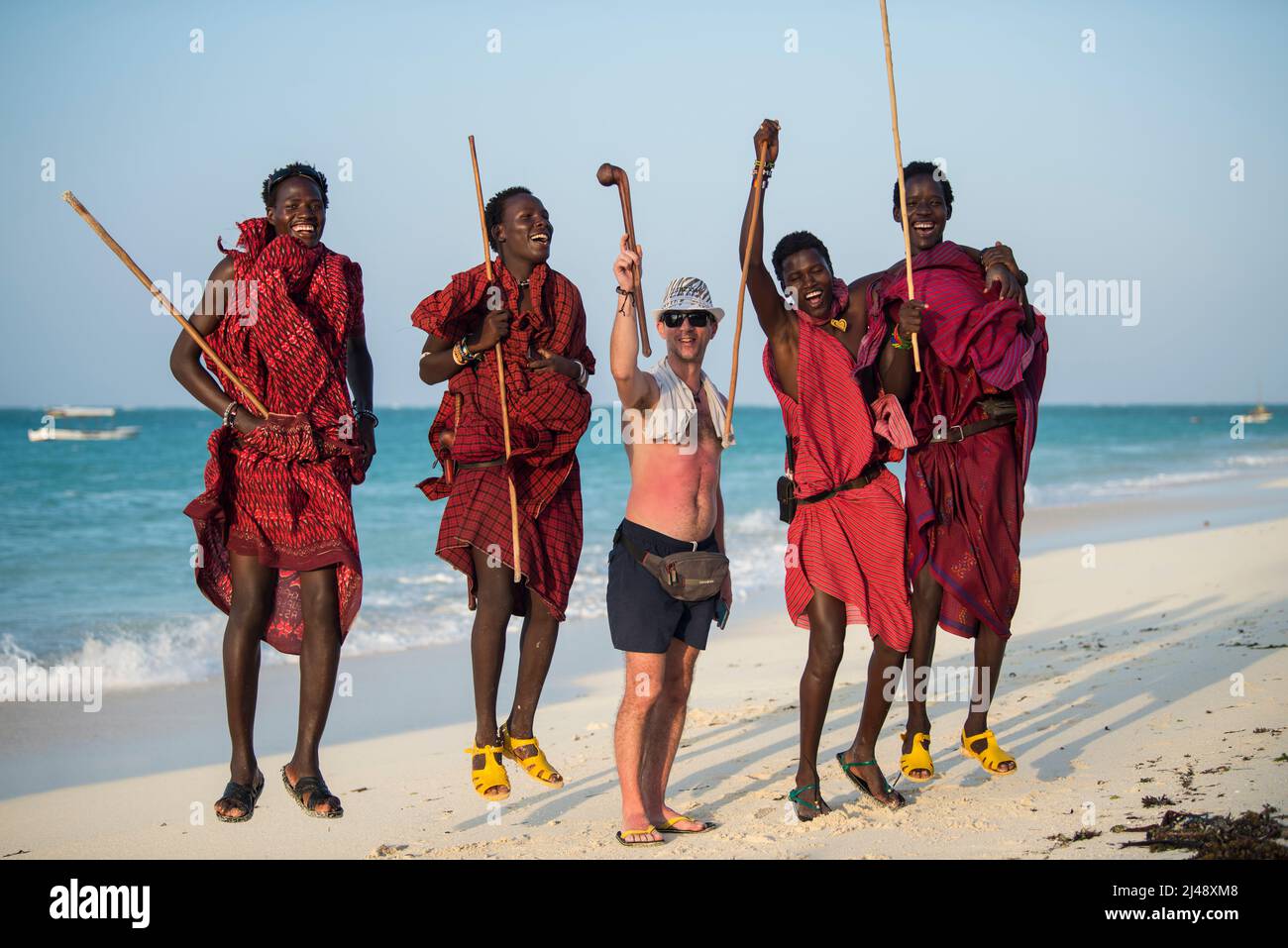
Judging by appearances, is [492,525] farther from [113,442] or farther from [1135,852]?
[113,442]

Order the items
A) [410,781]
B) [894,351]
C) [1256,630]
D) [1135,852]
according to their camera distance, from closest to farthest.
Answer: [1135,852] < [894,351] < [410,781] < [1256,630]

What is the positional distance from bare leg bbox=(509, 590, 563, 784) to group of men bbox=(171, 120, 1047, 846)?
0.01m

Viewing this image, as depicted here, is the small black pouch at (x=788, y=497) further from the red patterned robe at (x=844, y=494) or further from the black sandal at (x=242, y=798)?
the black sandal at (x=242, y=798)

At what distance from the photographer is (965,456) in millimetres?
5617

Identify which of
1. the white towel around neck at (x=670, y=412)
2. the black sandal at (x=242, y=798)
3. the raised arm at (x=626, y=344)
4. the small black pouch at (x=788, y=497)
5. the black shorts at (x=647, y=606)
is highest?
the raised arm at (x=626, y=344)

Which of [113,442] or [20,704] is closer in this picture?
[20,704]

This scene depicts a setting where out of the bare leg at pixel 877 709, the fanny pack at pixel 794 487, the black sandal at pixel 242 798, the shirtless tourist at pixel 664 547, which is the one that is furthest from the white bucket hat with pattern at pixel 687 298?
the black sandal at pixel 242 798

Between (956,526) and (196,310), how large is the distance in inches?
125

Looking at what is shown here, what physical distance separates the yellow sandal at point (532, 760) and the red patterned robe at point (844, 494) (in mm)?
1197

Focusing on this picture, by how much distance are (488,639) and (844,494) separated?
61.6 inches

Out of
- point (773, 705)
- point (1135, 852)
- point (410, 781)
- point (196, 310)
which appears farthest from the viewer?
point (773, 705)

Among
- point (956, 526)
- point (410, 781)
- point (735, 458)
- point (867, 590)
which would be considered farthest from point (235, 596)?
point (735, 458)

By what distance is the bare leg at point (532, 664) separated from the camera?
5.56m

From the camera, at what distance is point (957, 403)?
5652 millimetres
